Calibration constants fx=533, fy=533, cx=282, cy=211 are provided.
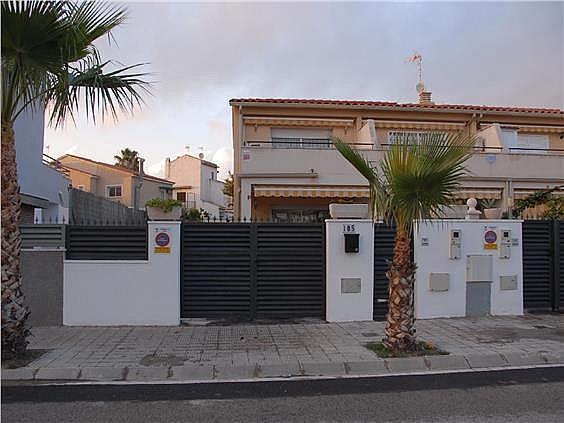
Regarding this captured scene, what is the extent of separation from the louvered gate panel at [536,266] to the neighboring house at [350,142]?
709 centimetres

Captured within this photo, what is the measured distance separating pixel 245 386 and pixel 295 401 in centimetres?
86

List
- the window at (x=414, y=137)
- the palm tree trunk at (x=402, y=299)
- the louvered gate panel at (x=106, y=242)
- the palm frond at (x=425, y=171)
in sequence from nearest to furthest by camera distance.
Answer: the palm frond at (x=425, y=171) < the window at (x=414, y=137) < the palm tree trunk at (x=402, y=299) < the louvered gate panel at (x=106, y=242)

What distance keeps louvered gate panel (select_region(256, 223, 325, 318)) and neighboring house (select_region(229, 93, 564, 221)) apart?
7754 mm

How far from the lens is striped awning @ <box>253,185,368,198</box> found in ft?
61.2

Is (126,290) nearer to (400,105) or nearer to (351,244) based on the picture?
(351,244)

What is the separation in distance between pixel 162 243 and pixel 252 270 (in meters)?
1.78

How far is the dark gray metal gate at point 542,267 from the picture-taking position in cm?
1128

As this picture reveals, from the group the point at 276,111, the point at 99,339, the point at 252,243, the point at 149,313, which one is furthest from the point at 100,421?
the point at 276,111

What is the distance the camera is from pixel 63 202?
66.3 feet

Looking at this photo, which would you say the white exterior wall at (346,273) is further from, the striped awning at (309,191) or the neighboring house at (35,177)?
the neighboring house at (35,177)

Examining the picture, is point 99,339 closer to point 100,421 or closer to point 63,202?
point 100,421

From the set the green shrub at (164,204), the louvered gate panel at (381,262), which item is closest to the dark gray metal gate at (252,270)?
the green shrub at (164,204)

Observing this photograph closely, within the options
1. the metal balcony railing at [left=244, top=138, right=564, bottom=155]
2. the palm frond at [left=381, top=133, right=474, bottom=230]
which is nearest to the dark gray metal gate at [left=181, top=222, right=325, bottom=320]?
the palm frond at [left=381, top=133, right=474, bottom=230]

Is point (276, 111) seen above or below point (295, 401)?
above
